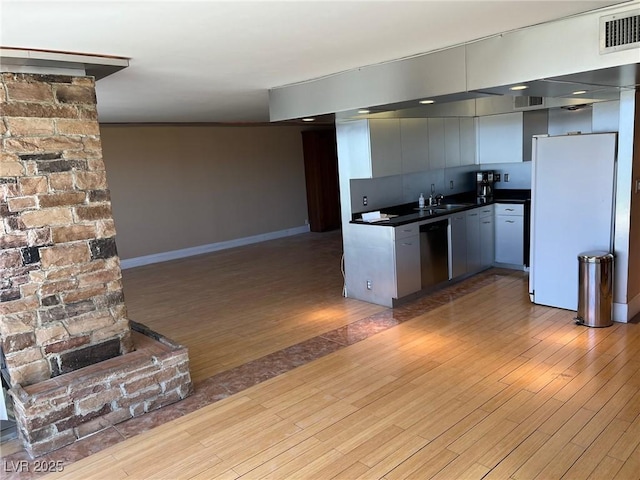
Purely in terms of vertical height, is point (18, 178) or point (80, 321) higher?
point (18, 178)

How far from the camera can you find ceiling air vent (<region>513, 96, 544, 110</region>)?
636cm

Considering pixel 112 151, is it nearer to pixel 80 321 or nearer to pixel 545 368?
pixel 80 321

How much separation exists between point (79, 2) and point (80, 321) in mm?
2073

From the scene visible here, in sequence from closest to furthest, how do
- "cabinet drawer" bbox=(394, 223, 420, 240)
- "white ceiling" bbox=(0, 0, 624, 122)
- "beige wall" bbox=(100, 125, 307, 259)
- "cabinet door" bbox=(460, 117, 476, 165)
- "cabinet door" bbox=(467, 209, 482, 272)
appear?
"white ceiling" bbox=(0, 0, 624, 122) → "cabinet drawer" bbox=(394, 223, 420, 240) → "cabinet door" bbox=(467, 209, 482, 272) → "cabinet door" bbox=(460, 117, 476, 165) → "beige wall" bbox=(100, 125, 307, 259)

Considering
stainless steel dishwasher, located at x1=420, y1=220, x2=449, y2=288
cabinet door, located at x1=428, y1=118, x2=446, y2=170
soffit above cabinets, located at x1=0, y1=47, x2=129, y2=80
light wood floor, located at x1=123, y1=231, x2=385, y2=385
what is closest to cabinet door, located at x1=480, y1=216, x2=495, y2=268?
stainless steel dishwasher, located at x1=420, y1=220, x2=449, y2=288

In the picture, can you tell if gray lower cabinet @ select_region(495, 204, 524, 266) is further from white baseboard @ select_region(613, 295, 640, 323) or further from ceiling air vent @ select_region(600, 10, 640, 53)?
ceiling air vent @ select_region(600, 10, 640, 53)

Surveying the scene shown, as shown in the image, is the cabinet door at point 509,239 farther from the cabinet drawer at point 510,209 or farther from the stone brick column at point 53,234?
the stone brick column at point 53,234

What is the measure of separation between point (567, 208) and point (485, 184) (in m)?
2.48

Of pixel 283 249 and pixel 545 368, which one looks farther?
pixel 283 249

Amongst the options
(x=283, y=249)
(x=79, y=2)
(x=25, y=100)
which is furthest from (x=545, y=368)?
(x=283, y=249)

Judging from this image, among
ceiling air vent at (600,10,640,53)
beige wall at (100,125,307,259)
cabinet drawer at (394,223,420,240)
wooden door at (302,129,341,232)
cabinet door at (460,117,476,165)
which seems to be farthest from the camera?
wooden door at (302,129,341,232)

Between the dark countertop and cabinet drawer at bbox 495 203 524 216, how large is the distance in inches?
2.4

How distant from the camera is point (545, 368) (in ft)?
12.3

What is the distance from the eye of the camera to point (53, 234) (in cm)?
317
